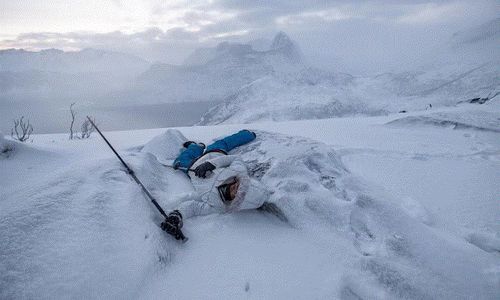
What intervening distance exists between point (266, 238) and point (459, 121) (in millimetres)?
7806

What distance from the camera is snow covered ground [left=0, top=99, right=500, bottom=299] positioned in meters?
2.17

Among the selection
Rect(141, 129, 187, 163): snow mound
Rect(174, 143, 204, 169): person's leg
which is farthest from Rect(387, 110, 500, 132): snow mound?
Rect(141, 129, 187, 163): snow mound

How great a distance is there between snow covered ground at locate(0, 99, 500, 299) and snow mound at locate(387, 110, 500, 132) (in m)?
3.75

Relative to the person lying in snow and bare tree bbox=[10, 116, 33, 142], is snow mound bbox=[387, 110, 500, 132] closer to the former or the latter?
the person lying in snow

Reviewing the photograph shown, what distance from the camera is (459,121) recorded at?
7.88 metres

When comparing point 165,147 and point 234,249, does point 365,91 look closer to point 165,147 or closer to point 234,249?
point 165,147

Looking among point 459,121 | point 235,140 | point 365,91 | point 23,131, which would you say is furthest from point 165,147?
point 365,91

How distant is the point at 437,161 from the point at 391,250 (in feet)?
11.7

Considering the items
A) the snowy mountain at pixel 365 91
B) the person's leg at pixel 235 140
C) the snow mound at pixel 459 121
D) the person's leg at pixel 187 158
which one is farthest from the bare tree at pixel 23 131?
the snowy mountain at pixel 365 91

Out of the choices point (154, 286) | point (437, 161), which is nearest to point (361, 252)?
point (154, 286)

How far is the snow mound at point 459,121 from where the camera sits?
729 centimetres

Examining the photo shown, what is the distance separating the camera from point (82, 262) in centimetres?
214

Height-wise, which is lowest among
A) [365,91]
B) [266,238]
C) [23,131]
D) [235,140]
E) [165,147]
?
[365,91]

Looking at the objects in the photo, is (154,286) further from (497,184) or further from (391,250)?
(497,184)
